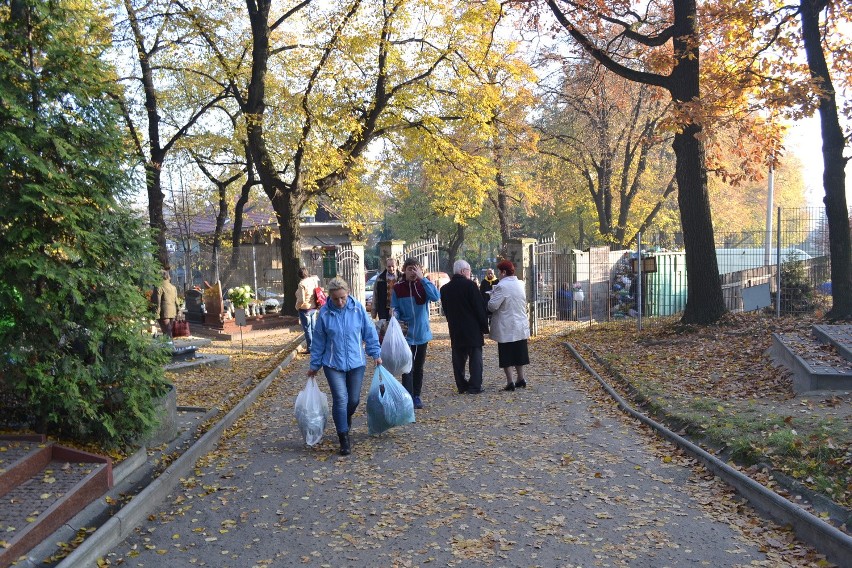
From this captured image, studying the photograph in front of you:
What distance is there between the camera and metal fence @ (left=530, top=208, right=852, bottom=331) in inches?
566

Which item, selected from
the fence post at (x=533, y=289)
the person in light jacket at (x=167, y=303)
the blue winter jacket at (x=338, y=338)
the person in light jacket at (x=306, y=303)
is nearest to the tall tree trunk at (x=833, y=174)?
the fence post at (x=533, y=289)

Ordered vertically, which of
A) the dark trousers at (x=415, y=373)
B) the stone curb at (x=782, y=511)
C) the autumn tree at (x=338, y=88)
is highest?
the autumn tree at (x=338, y=88)

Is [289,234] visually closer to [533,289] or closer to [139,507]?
[533,289]

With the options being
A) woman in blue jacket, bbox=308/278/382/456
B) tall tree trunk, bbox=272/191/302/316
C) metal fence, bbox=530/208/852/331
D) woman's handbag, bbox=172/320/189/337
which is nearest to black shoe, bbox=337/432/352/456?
woman in blue jacket, bbox=308/278/382/456

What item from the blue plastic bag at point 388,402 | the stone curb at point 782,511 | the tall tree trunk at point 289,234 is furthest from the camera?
the tall tree trunk at point 289,234

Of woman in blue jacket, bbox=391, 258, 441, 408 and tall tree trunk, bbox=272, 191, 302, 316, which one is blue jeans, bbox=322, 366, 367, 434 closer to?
woman in blue jacket, bbox=391, 258, 441, 408

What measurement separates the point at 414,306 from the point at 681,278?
15684mm

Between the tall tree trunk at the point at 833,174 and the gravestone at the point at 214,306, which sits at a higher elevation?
the tall tree trunk at the point at 833,174

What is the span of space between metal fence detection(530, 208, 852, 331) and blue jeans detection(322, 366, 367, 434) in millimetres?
9698

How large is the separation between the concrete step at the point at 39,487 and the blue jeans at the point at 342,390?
84.2 inches

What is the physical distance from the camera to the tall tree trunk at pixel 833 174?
12.2 m

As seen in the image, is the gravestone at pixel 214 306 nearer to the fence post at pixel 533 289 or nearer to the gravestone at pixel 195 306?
the gravestone at pixel 195 306

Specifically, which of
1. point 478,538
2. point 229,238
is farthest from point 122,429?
point 229,238

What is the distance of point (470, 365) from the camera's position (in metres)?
10.3
